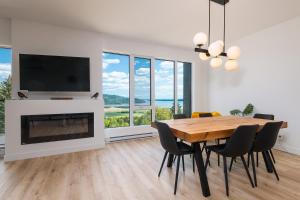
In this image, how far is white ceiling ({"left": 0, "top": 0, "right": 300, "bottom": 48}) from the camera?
297 centimetres

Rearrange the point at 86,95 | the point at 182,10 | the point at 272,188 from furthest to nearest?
the point at 86,95 < the point at 182,10 < the point at 272,188

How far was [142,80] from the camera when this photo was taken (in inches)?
203

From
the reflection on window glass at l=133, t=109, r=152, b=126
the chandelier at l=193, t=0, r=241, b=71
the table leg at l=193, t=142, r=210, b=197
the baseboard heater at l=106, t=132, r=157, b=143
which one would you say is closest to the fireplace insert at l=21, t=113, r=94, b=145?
the baseboard heater at l=106, t=132, r=157, b=143

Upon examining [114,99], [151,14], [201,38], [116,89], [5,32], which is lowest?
[114,99]

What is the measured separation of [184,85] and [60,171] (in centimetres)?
446

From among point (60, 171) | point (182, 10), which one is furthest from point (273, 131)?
point (60, 171)

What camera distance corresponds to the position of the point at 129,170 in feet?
9.30

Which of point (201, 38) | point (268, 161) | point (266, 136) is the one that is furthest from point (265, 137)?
point (201, 38)

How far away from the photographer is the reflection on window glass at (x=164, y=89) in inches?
215

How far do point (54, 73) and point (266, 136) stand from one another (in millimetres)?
3977

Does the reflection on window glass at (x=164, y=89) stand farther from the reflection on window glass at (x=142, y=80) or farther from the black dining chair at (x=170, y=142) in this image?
the black dining chair at (x=170, y=142)

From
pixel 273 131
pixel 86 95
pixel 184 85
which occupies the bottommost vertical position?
pixel 273 131

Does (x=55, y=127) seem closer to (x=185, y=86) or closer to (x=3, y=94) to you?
(x=3, y=94)

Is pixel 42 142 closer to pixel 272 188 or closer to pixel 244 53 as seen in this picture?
pixel 272 188
